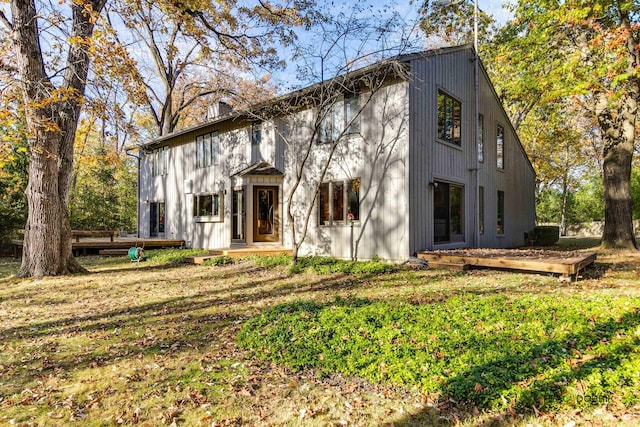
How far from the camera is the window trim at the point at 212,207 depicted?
15148 millimetres

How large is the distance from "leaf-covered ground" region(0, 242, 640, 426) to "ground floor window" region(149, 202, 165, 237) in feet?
40.6

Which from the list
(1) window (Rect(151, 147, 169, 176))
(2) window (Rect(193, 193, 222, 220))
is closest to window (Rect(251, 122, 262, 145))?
(2) window (Rect(193, 193, 222, 220))

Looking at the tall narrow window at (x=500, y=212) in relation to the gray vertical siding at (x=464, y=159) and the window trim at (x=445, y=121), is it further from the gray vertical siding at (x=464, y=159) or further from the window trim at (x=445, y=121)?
the window trim at (x=445, y=121)

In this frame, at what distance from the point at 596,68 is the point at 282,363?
12.8m

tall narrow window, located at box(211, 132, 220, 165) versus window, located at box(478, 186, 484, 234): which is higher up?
tall narrow window, located at box(211, 132, 220, 165)

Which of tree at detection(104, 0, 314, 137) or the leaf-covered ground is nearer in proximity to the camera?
the leaf-covered ground

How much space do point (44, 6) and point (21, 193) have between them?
9.19m

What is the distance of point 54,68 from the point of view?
9000 mm

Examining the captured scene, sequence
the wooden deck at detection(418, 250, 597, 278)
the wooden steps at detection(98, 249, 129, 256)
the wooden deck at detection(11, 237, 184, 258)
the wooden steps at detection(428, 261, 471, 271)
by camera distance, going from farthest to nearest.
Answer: the wooden steps at detection(98, 249, 129, 256)
the wooden deck at detection(11, 237, 184, 258)
the wooden steps at detection(428, 261, 471, 271)
the wooden deck at detection(418, 250, 597, 278)

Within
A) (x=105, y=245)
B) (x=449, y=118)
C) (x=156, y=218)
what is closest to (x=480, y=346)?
(x=449, y=118)

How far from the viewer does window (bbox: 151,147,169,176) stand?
757 inches

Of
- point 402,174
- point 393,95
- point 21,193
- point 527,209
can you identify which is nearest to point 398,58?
point 393,95

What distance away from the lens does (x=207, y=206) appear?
52.7 ft

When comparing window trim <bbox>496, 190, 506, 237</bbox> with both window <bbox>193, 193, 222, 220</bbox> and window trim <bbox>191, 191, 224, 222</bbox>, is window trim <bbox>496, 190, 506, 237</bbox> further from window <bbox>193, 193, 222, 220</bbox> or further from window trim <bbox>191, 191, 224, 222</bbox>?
window <bbox>193, 193, 222, 220</bbox>
